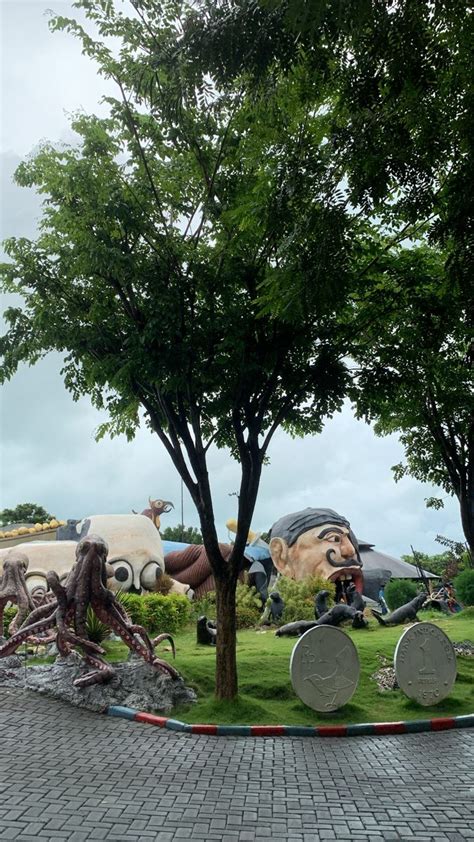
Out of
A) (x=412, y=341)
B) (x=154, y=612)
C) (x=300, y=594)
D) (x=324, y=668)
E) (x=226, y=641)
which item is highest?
(x=412, y=341)

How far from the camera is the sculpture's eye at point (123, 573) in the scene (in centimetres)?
2023

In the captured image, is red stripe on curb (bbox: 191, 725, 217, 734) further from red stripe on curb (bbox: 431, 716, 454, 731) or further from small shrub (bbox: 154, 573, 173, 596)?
small shrub (bbox: 154, 573, 173, 596)

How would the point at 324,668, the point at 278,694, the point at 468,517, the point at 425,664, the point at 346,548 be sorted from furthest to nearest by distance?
1. the point at 346,548
2. the point at 468,517
3. the point at 278,694
4. the point at 425,664
5. the point at 324,668

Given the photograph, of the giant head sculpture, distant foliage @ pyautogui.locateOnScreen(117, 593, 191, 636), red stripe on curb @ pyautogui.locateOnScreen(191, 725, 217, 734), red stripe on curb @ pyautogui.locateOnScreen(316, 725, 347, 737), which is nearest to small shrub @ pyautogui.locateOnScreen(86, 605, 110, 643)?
distant foliage @ pyautogui.locateOnScreen(117, 593, 191, 636)

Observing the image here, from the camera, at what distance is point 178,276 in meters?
11.2

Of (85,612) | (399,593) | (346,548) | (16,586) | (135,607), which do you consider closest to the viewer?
(85,612)

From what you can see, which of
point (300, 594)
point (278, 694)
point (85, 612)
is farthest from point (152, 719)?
point (300, 594)

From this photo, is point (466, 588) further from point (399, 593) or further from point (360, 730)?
point (360, 730)

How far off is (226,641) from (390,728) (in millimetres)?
2652

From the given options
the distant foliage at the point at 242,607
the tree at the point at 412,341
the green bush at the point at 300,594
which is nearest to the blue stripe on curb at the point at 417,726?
the tree at the point at 412,341

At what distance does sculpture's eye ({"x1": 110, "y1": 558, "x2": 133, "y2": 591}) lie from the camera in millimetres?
20234

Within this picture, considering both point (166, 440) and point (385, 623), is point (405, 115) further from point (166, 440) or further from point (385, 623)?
point (385, 623)

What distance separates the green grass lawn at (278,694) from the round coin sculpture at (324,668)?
255mm

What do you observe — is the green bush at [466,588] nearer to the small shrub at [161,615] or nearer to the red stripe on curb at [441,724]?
the small shrub at [161,615]
